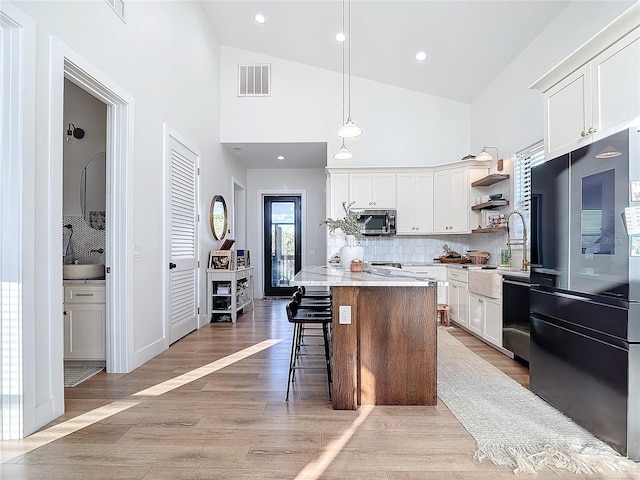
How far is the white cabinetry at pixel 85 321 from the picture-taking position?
324 cm

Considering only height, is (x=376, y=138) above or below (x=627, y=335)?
above

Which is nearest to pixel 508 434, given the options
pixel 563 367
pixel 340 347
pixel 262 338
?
pixel 563 367

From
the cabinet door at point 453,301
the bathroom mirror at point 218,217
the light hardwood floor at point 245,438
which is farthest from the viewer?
the bathroom mirror at point 218,217

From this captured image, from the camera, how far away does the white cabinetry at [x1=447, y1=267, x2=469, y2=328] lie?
4.57 metres

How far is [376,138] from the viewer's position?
610 centimetres

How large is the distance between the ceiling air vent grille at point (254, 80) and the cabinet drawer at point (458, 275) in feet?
13.3

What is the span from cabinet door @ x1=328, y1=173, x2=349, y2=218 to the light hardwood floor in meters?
3.28

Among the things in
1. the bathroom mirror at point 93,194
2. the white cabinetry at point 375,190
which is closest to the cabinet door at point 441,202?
the white cabinetry at point 375,190

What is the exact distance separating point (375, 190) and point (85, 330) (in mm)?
4331

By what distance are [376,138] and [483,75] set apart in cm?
179

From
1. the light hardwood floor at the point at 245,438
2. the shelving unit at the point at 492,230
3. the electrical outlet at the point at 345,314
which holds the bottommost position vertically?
the light hardwood floor at the point at 245,438

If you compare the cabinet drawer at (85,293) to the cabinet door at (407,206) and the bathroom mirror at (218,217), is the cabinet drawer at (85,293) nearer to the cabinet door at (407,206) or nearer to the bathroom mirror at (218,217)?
the bathroom mirror at (218,217)

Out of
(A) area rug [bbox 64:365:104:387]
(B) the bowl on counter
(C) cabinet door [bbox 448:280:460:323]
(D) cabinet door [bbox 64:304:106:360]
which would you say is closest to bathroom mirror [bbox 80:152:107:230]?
(D) cabinet door [bbox 64:304:106:360]

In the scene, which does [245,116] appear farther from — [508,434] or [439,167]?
[508,434]
